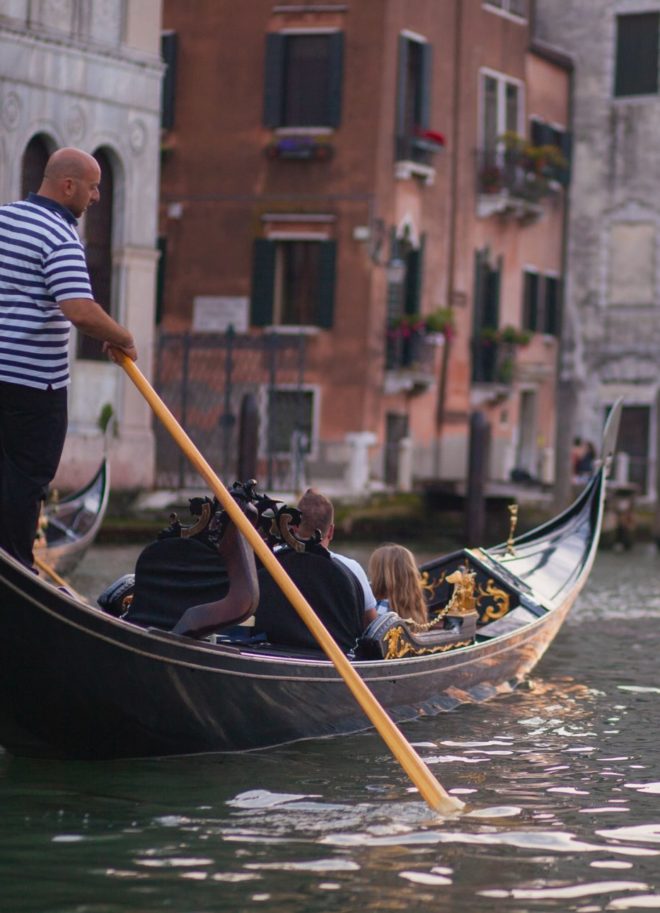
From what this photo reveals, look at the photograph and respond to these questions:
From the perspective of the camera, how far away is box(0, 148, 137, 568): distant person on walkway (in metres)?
5.03

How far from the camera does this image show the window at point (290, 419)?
18766mm

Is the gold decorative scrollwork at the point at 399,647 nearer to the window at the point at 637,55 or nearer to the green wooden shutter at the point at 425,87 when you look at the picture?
the green wooden shutter at the point at 425,87

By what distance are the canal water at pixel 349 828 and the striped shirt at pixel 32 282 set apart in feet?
3.65

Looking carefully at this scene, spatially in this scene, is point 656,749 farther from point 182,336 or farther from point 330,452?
point 330,452

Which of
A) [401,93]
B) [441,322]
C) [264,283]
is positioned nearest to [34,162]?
[264,283]

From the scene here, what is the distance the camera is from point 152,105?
16047 mm

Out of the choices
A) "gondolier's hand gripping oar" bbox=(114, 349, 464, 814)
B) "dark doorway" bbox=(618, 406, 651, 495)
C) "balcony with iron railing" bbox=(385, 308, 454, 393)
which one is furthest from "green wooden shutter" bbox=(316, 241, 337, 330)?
"gondolier's hand gripping oar" bbox=(114, 349, 464, 814)

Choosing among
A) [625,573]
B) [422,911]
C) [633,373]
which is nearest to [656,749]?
[422,911]

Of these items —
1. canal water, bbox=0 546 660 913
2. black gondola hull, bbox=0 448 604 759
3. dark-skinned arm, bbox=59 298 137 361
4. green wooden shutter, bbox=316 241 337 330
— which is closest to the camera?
canal water, bbox=0 546 660 913

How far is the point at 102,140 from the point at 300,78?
3.93m

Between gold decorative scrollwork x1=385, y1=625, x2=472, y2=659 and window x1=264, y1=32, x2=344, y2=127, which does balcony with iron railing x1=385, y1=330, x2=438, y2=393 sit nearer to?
window x1=264, y1=32, x2=344, y2=127

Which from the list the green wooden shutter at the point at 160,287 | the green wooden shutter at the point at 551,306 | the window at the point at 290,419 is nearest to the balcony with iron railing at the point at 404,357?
the window at the point at 290,419

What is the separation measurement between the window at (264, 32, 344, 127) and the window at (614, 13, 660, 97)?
17.8 ft

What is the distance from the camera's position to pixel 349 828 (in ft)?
15.9
